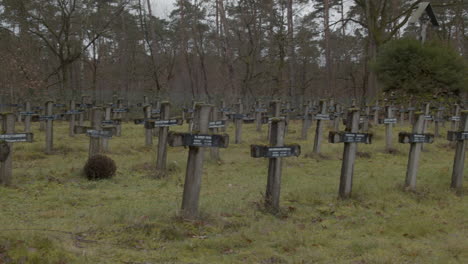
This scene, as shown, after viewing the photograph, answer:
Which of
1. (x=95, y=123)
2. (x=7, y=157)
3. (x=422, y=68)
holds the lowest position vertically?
(x=7, y=157)

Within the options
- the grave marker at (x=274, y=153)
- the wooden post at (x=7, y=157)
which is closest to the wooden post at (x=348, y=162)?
the grave marker at (x=274, y=153)

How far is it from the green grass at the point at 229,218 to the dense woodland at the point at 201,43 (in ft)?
39.5

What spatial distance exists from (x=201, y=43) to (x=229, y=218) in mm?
28653

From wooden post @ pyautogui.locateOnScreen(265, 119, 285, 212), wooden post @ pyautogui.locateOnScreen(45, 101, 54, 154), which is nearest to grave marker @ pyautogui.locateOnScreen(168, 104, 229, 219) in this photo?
wooden post @ pyautogui.locateOnScreen(265, 119, 285, 212)

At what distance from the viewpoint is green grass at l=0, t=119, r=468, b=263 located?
16.6ft

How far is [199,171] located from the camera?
643 centimetres

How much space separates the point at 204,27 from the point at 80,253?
34.1 meters

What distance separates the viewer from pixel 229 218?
6.62 meters

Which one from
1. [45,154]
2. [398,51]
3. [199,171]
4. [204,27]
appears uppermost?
[204,27]

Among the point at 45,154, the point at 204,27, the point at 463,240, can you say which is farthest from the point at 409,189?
the point at 204,27

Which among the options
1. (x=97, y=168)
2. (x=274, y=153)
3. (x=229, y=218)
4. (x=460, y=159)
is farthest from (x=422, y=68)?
(x=229, y=218)

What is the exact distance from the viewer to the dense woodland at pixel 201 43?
2416 centimetres

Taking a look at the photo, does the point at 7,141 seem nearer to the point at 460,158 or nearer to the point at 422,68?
the point at 460,158

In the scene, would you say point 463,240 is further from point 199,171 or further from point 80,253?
point 80,253
